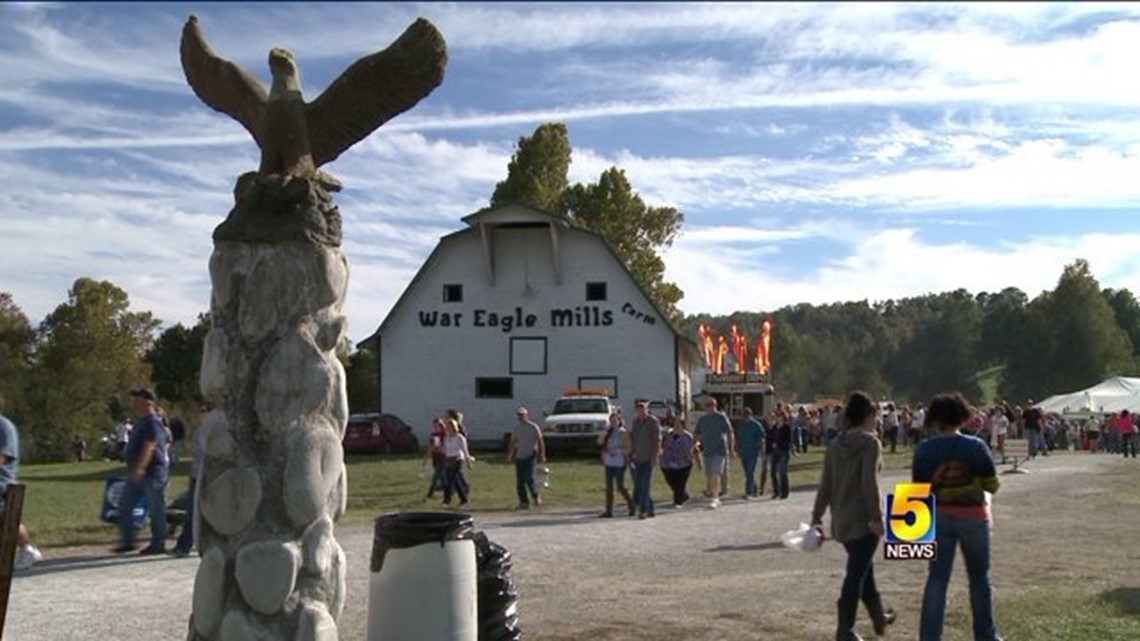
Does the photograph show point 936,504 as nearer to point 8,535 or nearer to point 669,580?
point 669,580

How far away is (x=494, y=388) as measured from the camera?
139 ft

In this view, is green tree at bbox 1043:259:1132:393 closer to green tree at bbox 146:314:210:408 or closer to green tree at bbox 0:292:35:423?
green tree at bbox 146:314:210:408

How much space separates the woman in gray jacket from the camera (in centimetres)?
849

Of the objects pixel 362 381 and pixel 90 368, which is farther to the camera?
pixel 362 381

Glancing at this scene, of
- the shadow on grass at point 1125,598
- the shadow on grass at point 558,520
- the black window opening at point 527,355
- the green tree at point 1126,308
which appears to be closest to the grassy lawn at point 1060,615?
the shadow on grass at point 1125,598

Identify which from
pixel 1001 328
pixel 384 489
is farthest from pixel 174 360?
pixel 1001 328

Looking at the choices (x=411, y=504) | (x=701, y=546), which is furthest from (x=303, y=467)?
(x=411, y=504)

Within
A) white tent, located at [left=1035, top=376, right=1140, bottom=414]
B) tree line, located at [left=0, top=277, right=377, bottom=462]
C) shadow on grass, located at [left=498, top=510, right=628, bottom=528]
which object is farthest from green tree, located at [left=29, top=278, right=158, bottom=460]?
white tent, located at [left=1035, top=376, right=1140, bottom=414]

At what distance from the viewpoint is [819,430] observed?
45906mm

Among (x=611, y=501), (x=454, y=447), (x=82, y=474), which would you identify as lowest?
(x=611, y=501)

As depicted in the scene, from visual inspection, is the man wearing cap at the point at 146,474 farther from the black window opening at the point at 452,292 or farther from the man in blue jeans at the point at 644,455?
the black window opening at the point at 452,292

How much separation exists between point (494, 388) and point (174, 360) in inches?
1091

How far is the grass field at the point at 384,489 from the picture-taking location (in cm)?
1725

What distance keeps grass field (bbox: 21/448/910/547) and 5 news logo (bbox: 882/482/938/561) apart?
1080cm
